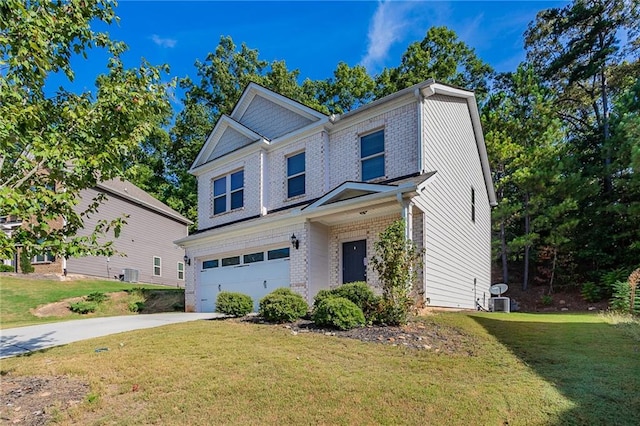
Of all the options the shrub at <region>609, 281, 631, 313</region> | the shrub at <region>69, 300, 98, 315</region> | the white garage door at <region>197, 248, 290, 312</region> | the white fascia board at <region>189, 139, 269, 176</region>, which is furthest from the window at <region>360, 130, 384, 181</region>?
the shrub at <region>69, 300, 98, 315</region>

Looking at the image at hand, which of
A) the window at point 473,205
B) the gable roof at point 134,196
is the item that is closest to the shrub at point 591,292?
the window at point 473,205

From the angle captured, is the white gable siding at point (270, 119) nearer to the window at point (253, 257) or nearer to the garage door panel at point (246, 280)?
the window at point (253, 257)

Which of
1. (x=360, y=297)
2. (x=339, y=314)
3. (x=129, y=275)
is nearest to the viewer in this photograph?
(x=339, y=314)

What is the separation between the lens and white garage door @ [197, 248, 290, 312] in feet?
41.0

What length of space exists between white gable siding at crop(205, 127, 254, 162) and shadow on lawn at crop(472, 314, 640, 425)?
451 inches

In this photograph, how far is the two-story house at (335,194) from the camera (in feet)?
35.4

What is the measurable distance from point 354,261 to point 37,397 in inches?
320

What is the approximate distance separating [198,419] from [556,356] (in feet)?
16.5

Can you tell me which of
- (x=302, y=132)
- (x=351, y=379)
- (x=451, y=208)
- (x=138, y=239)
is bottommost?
(x=351, y=379)

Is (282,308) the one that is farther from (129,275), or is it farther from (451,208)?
(129,275)

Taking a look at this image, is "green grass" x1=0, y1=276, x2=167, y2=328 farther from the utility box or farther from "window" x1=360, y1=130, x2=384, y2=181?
"window" x1=360, y1=130, x2=384, y2=181

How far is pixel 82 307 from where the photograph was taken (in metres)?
14.9

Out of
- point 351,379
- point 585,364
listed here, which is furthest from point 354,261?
point 585,364

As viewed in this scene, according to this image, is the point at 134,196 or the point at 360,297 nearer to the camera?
the point at 360,297
